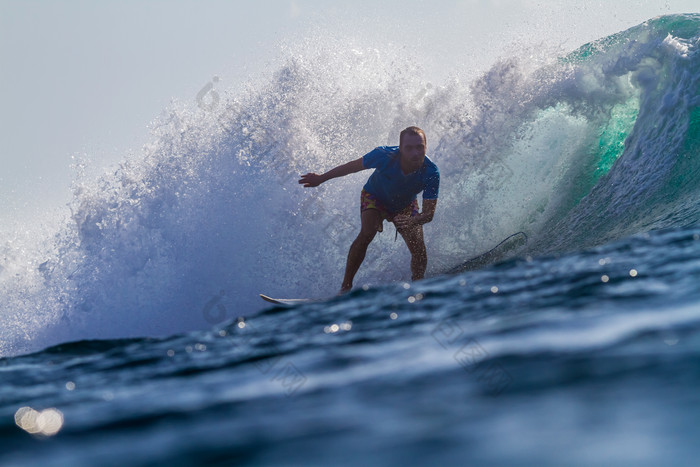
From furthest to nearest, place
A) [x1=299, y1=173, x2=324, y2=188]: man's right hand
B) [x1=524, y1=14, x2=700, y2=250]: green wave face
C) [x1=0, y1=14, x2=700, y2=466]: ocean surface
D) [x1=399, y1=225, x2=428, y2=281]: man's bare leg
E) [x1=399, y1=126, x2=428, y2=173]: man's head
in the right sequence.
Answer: [x1=524, y1=14, x2=700, y2=250]: green wave face
[x1=399, y1=225, x2=428, y2=281]: man's bare leg
[x1=299, y1=173, x2=324, y2=188]: man's right hand
[x1=399, y1=126, x2=428, y2=173]: man's head
[x1=0, y1=14, x2=700, y2=466]: ocean surface

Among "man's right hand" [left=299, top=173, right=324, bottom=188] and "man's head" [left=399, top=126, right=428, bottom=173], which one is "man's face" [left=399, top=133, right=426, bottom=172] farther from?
"man's right hand" [left=299, top=173, right=324, bottom=188]

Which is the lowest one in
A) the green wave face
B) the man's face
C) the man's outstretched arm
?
the green wave face

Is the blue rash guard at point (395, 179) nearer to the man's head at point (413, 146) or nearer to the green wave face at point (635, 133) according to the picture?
the man's head at point (413, 146)

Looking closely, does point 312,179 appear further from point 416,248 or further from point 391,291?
point 391,291

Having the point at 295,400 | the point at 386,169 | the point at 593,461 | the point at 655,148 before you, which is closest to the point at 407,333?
the point at 295,400

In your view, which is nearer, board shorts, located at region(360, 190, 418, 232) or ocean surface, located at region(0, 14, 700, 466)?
ocean surface, located at region(0, 14, 700, 466)

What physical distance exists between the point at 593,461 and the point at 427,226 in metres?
7.45

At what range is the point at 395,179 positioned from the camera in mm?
5797

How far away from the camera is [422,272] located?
6.16 metres

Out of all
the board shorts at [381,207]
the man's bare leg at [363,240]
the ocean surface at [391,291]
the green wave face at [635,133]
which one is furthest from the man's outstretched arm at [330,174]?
the green wave face at [635,133]

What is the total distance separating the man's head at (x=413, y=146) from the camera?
5.50 meters

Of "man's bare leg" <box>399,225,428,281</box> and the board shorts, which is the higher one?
the board shorts

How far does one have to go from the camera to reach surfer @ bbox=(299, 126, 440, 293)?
219 inches

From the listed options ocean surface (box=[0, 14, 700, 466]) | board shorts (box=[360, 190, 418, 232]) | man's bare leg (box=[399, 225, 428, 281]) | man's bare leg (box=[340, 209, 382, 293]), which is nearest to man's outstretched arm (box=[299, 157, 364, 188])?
board shorts (box=[360, 190, 418, 232])
